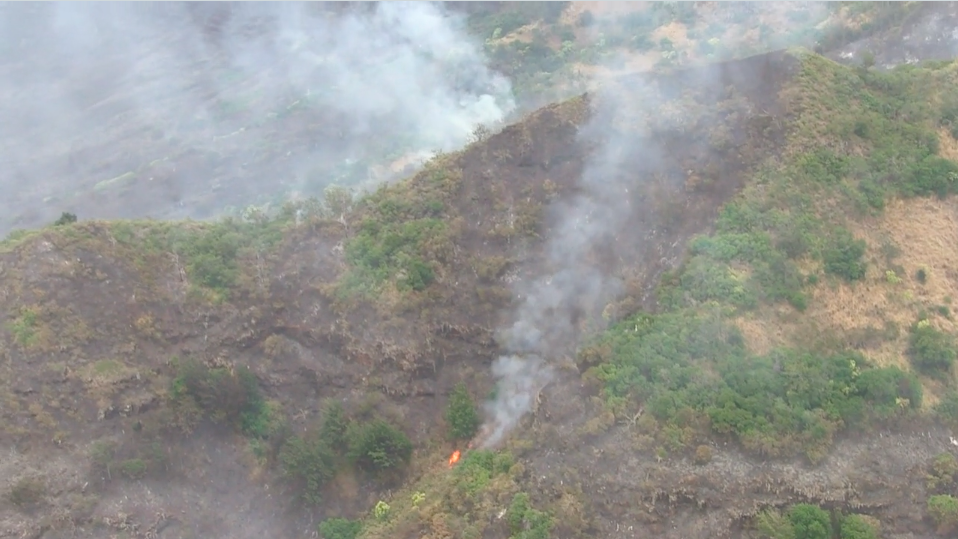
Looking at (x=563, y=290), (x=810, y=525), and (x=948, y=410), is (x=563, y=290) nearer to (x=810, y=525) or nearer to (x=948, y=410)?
(x=810, y=525)

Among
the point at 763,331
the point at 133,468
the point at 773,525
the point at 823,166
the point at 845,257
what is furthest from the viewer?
the point at 823,166

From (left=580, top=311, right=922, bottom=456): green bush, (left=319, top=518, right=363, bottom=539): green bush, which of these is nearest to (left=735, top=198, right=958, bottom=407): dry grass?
(left=580, top=311, right=922, bottom=456): green bush

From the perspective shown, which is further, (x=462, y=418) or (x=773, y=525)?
(x=462, y=418)

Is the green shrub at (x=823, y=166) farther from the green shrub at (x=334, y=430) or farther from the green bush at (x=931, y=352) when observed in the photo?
the green shrub at (x=334, y=430)

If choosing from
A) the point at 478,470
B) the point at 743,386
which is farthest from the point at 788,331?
the point at 478,470

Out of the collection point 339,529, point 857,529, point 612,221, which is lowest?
point 339,529

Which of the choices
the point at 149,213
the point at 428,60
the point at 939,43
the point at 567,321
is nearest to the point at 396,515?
the point at 567,321

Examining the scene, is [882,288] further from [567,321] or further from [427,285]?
[427,285]
